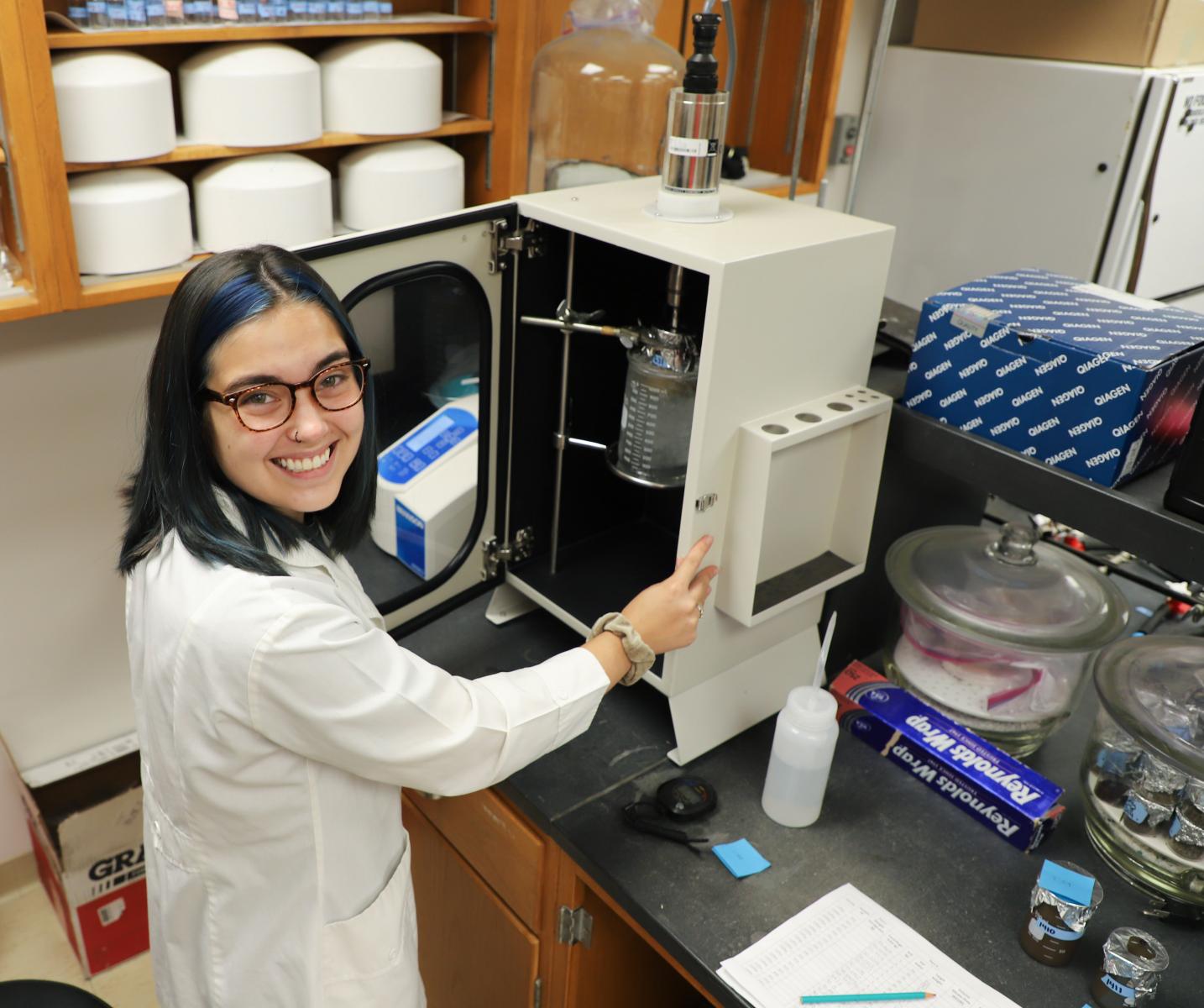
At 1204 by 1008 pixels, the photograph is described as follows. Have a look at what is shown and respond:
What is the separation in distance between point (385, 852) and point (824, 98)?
1.97 metres

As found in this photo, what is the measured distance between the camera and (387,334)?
1.49 metres

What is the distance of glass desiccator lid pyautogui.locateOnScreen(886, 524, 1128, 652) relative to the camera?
4.58ft

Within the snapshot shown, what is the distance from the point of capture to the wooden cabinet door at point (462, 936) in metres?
1.50

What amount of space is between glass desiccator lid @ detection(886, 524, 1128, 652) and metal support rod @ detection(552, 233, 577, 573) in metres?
0.49

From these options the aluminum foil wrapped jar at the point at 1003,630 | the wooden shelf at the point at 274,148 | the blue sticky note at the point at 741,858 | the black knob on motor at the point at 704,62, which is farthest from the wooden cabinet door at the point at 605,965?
the wooden shelf at the point at 274,148

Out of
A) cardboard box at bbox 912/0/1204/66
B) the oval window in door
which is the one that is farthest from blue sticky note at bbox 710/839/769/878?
cardboard box at bbox 912/0/1204/66

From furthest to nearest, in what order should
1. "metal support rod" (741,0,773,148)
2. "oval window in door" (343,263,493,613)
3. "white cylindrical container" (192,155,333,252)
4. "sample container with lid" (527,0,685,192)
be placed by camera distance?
"metal support rod" (741,0,773,148)
"sample container with lid" (527,0,685,192)
"white cylindrical container" (192,155,333,252)
"oval window in door" (343,263,493,613)

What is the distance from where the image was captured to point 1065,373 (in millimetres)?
1188

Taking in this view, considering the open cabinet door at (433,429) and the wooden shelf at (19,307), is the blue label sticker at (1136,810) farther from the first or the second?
the wooden shelf at (19,307)

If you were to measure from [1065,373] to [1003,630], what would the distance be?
0.37m

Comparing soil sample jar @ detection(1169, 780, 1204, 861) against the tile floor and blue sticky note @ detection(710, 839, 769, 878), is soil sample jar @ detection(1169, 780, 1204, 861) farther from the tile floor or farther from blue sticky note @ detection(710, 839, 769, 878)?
the tile floor

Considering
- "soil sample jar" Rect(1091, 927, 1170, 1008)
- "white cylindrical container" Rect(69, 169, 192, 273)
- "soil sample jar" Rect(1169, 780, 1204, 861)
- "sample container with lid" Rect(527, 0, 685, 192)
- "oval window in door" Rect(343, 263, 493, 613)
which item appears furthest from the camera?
"sample container with lid" Rect(527, 0, 685, 192)

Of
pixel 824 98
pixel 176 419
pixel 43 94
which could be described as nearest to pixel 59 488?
pixel 43 94

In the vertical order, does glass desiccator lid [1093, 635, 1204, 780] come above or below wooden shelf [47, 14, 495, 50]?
below
